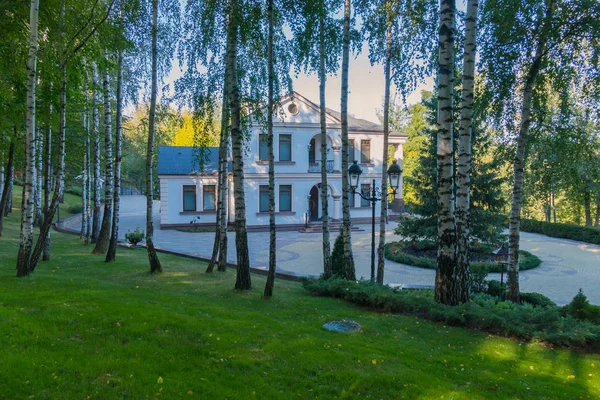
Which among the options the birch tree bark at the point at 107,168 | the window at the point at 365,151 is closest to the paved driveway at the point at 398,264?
the birch tree bark at the point at 107,168

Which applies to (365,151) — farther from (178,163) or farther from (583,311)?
(583,311)

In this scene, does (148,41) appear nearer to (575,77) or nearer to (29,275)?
(29,275)

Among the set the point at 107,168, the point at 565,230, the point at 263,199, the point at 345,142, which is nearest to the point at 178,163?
the point at 263,199

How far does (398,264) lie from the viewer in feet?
48.6

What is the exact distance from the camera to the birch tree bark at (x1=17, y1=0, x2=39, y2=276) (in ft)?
22.3

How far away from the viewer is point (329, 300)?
750 centimetres

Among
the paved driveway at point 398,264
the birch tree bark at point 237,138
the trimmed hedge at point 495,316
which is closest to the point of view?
the trimmed hedge at point 495,316

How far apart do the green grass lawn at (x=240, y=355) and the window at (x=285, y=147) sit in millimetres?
20341

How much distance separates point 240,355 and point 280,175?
22.3 m

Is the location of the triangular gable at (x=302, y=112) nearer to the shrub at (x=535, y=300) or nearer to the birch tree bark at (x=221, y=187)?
the birch tree bark at (x=221, y=187)

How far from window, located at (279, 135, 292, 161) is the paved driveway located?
5342mm

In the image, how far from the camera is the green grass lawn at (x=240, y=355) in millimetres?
3404

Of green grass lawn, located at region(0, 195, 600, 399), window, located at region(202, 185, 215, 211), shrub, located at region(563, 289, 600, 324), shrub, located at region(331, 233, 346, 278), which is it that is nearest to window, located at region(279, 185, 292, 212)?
window, located at region(202, 185, 215, 211)

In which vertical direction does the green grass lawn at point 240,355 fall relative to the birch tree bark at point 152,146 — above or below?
below
